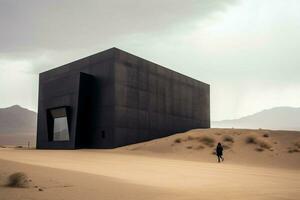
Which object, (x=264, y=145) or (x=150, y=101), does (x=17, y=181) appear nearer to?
(x=264, y=145)

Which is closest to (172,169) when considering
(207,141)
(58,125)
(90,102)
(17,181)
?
(17,181)

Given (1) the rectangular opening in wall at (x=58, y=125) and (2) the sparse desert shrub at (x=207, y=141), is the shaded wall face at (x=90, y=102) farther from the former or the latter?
(2) the sparse desert shrub at (x=207, y=141)

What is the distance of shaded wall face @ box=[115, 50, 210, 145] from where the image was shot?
3831 centimetres

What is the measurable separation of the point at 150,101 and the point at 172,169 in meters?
25.0

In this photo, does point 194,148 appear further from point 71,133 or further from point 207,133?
point 71,133

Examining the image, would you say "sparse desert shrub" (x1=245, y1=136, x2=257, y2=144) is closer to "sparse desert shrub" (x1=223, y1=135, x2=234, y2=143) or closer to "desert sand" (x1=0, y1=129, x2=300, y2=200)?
"desert sand" (x1=0, y1=129, x2=300, y2=200)

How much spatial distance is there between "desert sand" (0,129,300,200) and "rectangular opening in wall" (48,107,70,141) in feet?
22.4

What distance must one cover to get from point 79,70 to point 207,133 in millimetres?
16731

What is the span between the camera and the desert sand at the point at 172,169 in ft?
29.3

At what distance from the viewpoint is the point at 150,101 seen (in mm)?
42625

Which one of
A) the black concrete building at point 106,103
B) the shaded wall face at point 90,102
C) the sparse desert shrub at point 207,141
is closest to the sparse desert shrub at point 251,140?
the sparse desert shrub at point 207,141

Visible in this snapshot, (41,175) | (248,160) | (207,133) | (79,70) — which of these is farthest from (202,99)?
(41,175)

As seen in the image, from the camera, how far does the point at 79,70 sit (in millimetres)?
42875

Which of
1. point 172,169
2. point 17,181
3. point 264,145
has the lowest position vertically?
point 172,169
